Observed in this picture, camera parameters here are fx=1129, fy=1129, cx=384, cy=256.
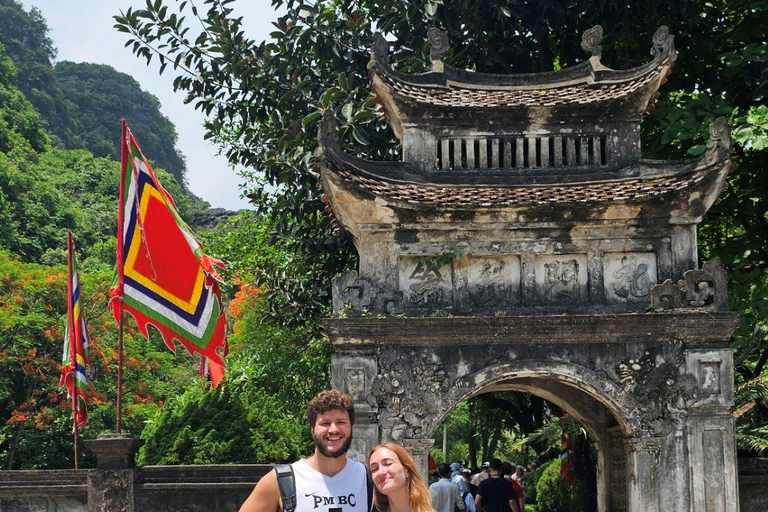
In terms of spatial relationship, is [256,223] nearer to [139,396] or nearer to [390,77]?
[139,396]

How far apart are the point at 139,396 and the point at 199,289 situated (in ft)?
62.3

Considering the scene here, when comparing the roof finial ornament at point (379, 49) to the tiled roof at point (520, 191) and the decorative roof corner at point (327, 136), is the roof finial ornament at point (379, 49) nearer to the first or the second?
the decorative roof corner at point (327, 136)

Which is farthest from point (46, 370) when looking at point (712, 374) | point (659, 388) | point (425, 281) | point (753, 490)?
point (712, 374)

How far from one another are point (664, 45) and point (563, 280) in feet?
12.7

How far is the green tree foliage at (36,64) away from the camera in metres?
76.5

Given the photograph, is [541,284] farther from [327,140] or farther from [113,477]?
[113,477]

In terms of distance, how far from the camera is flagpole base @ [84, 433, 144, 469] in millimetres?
14641

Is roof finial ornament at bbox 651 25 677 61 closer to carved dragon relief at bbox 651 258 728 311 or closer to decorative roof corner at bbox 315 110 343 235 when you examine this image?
carved dragon relief at bbox 651 258 728 311

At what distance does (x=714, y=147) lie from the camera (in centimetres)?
1423

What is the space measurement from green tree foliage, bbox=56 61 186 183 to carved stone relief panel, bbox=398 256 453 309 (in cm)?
6888

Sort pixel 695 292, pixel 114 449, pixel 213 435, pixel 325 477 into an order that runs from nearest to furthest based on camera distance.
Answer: pixel 325 477, pixel 695 292, pixel 114 449, pixel 213 435

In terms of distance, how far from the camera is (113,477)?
14734 mm

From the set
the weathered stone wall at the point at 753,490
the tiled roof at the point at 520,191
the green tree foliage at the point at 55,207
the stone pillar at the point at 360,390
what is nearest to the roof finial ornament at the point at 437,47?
the tiled roof at the point at 520,191

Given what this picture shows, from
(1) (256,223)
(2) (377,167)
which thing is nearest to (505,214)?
(2) (377,167)
